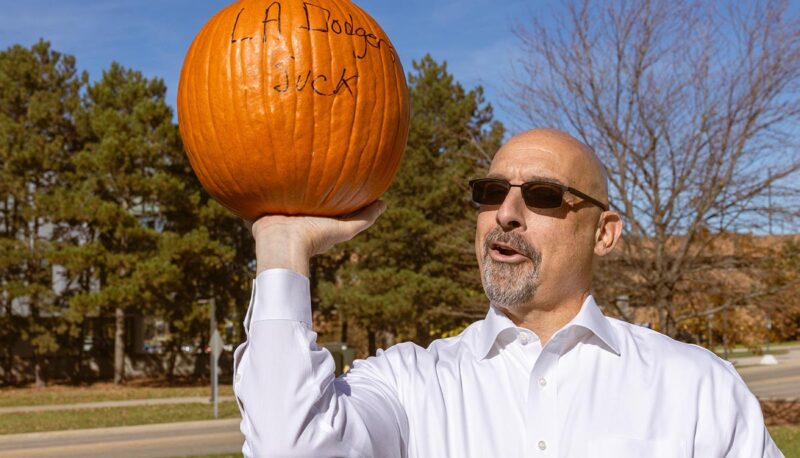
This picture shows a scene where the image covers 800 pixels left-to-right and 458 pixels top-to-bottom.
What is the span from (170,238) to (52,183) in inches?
244

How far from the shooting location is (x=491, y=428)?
2197mm

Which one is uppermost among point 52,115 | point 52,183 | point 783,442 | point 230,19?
point 52,115

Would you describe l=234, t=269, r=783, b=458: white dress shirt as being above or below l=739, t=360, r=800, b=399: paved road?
above

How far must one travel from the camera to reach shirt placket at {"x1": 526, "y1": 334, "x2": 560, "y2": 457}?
2.17m

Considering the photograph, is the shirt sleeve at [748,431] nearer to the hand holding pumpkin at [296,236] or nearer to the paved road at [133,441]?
the hand holding pumpkin at [296,236]

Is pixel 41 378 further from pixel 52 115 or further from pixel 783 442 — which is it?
pixel 783 442

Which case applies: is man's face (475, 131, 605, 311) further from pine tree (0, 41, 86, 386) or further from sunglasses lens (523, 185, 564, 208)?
pine tree (0, 41, 86, 386)

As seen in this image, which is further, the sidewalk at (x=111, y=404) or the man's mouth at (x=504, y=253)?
the sidewalk at (x=111, y=404)

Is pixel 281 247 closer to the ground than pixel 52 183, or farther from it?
closer to the ground

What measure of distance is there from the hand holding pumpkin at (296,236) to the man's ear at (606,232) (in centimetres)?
68

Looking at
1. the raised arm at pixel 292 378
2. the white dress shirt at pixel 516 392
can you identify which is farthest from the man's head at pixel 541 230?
the raised arm at pixel 292 378

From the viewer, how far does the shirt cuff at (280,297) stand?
6.12 feet

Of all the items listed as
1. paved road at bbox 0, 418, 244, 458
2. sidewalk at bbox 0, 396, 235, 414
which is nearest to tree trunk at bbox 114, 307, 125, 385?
sidewalk at bbox 0, 396, 235, 414

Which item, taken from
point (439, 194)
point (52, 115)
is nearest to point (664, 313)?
point (439, 194)
